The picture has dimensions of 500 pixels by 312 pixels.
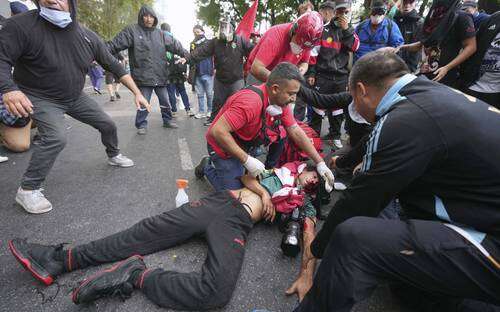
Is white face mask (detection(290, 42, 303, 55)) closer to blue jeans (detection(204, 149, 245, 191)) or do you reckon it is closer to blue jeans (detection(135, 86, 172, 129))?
blue jeans (detection(204, 149, 245, 191))

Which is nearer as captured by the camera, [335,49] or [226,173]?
A: [226,173]

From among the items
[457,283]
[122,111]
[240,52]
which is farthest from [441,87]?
[122,111]

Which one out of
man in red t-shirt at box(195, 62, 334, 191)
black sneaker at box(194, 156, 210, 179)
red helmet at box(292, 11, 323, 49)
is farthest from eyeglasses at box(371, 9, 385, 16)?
black sneaker at box(194, 156, 210, 179)

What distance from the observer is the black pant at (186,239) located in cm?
152

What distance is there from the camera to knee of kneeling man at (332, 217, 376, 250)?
46.0 inches

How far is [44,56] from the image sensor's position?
2.35m

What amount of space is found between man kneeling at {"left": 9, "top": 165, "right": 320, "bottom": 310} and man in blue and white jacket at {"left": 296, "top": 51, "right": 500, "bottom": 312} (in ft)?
1.83

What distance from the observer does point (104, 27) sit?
21891 mm

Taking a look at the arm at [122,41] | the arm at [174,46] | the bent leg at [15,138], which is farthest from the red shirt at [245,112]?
the arm at [174,46]

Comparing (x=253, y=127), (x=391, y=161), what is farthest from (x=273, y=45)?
(x=391, y=161)

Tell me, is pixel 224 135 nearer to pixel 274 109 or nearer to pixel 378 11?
pixel 274 109

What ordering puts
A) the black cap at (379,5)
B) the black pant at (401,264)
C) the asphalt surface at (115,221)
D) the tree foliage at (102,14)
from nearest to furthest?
the black pant at (401,264) → the asphalt surface at (115,221) → the black cap at (379,5) → the tree foliage at (102,14)

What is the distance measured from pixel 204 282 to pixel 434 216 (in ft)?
3.99

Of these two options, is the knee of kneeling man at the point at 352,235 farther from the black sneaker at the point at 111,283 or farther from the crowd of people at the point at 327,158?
the black sneaker at the point at 111,283
